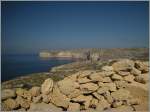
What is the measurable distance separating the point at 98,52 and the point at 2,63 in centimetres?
136

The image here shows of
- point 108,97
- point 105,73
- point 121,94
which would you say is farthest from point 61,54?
point 121,94

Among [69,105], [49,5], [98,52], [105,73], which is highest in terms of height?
[49,5]

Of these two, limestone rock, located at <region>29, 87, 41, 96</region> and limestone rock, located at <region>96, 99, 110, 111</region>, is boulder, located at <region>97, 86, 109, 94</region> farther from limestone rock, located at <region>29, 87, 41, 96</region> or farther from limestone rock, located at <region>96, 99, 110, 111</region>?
limestone rock, located at <region>29, 87, 41, 96</region>

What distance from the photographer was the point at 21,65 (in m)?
4.44

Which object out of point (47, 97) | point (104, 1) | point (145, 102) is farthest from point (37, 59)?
point (145, 102)

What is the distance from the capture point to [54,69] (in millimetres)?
4508

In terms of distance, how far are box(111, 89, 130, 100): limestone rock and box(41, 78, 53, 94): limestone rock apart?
2.83ft

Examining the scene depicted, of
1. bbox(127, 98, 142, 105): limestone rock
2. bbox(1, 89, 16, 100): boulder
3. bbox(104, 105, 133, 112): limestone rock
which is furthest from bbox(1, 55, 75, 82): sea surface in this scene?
bbox(127, 98, 142, 105): limestone rock

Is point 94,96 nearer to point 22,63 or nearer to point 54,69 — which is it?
point 54,69

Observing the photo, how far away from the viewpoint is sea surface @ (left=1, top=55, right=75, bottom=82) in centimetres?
443

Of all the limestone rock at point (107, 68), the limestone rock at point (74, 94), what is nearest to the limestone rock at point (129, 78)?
the limestone rock at point (107, 68)

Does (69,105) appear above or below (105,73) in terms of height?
below

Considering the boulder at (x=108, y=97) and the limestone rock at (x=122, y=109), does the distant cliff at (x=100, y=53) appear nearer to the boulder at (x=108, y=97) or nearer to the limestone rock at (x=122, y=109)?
the boulder at (x=108, y=97)

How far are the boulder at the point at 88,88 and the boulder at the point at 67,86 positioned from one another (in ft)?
0.28
